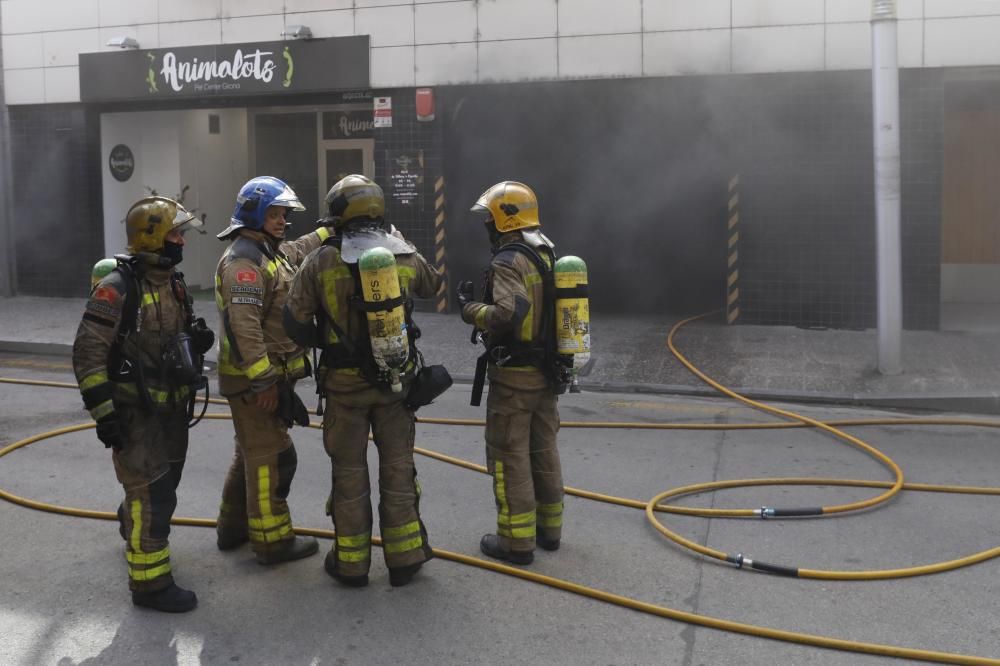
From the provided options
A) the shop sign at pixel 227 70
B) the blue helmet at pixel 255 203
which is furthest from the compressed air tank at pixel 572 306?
the shop sign at pixel 227 70

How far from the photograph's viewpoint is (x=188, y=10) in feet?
43.2

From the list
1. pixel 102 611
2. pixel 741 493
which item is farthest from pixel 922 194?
pixel 102 611

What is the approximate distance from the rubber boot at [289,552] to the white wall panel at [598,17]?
26.6 feet

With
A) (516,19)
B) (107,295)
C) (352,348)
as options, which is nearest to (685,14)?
(516,19)

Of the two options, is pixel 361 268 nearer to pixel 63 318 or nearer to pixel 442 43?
pixel 442 43

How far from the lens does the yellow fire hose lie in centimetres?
395

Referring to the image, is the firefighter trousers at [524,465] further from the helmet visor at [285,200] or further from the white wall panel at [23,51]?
the white wall panel at [23,51]

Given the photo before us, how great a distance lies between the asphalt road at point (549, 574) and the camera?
155 inches

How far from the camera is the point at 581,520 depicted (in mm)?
5414

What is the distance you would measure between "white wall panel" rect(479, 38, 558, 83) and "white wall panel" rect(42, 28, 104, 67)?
5375 mm

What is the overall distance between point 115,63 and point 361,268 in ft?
35.7

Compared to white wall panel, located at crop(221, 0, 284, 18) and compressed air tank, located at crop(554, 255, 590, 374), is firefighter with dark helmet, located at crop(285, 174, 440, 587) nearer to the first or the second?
compressed air tank, located at crop(554, 255, 590, 374)

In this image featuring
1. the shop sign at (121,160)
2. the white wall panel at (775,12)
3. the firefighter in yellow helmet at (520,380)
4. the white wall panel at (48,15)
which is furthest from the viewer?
the shop sign at (121,160)

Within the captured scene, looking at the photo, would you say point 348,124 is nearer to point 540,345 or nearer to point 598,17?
point 598,17
